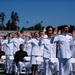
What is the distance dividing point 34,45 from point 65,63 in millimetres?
3241

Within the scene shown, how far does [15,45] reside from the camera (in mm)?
18500

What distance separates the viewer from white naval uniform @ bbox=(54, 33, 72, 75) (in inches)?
458

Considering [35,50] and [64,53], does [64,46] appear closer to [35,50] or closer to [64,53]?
[64,53]

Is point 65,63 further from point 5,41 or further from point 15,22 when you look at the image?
point 15,22

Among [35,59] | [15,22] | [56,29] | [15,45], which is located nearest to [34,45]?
[35,59]

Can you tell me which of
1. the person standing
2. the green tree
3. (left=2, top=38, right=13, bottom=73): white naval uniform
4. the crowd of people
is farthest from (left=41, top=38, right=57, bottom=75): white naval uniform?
the green tree

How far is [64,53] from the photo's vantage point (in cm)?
1162

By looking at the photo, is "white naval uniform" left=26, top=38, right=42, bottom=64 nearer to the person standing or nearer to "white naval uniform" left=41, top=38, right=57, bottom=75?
"white naval uniform" left=41, top=38, right=57, bottom=75

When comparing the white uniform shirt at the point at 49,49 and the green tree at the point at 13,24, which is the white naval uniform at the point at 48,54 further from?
the green tree at the point at 13,24

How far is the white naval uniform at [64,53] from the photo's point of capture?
11633 millimetres

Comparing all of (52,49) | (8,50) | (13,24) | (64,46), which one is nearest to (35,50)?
(52,49)

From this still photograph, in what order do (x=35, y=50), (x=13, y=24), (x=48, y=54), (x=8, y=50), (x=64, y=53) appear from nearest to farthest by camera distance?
(x=64, y=53) < (x=48, y=54) < (x=35, y=50) < (x=8, y=50) < (x=13, y=24)

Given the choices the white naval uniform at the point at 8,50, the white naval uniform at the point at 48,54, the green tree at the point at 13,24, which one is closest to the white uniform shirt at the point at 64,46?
the white naval uniform at the point at 48,54

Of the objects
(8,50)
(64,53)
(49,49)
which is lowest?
(64,53)
